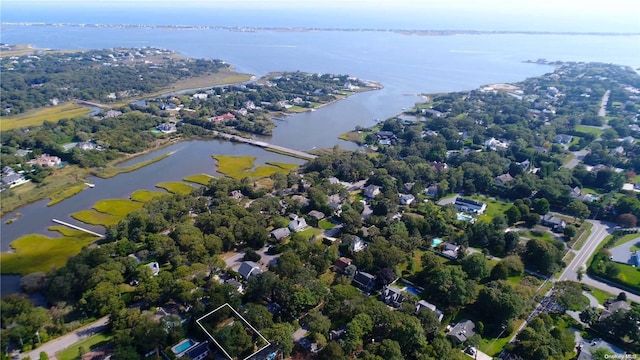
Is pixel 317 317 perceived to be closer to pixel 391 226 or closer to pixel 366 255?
pixel 366 255

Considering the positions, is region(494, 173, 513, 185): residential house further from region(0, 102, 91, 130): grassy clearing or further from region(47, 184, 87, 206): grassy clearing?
region(0, 102, 91, 130): grassy clearing

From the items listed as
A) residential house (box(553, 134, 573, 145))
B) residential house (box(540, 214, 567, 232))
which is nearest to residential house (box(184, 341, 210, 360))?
residential house (box(540, 214, 567, 232))

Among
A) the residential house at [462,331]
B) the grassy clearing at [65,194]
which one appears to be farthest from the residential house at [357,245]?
the grassy clearing at [65,194]

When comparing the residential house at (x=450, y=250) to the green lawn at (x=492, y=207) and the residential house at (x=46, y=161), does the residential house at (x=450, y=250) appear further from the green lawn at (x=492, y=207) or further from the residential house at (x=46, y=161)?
the residential house at (x=46, y=161)

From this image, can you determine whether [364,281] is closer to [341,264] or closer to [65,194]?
[341,264]

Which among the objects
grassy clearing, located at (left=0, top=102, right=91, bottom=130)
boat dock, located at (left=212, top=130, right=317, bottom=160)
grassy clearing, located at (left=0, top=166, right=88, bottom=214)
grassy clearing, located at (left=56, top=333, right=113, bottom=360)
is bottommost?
boat dock, located at (left=212, top=130, right=317, bottom=160)

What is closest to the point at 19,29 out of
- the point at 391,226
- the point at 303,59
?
the point at 303,59

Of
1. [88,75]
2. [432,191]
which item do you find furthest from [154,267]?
[88,75]
